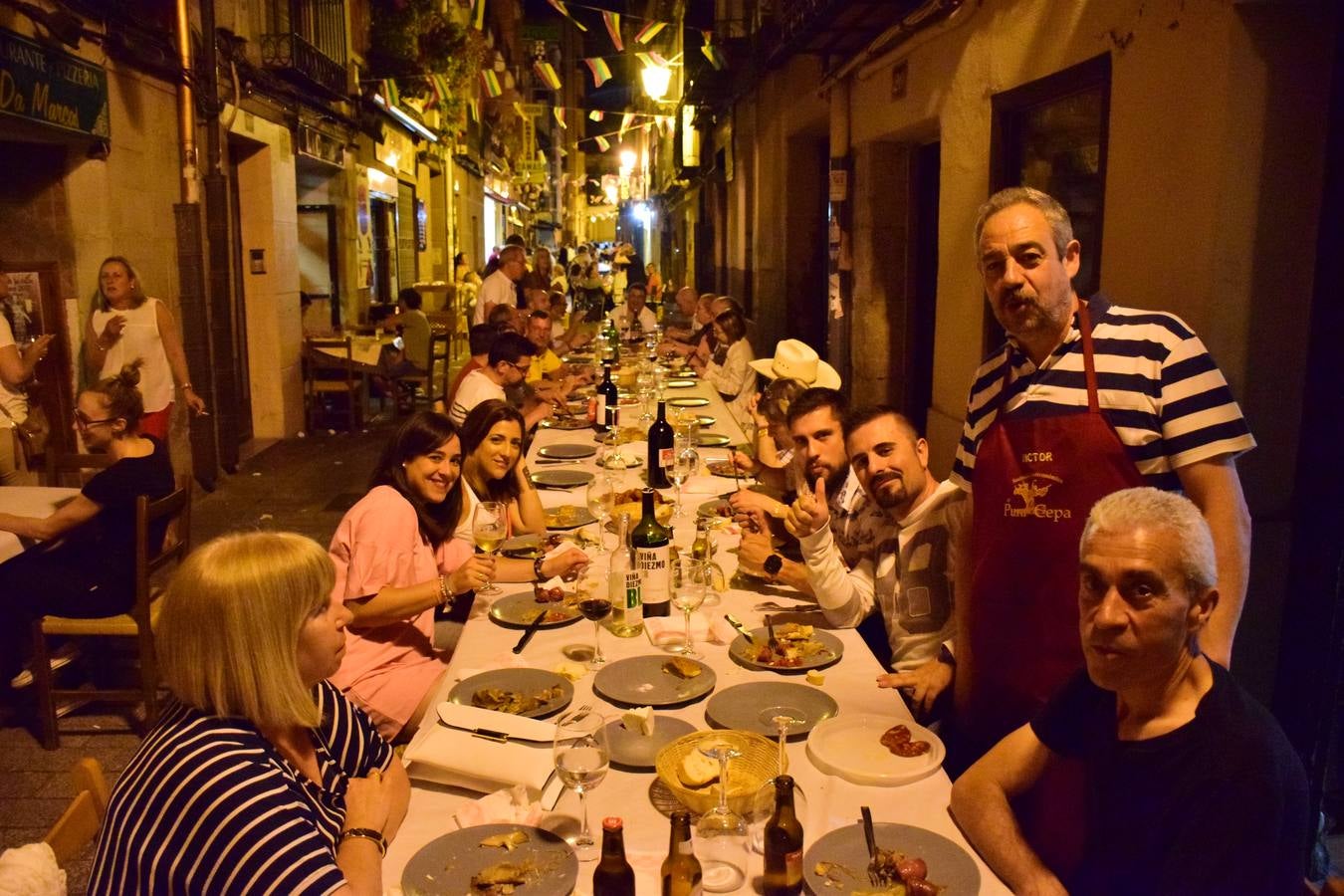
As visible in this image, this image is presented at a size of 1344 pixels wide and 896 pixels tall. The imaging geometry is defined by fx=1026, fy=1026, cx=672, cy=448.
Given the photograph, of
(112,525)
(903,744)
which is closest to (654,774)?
(903,744)

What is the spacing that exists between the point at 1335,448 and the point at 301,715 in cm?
317

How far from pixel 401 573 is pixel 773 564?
1.26 meters

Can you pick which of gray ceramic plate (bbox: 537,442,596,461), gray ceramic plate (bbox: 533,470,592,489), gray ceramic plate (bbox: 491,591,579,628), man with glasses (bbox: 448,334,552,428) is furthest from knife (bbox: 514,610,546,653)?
man with glasses (bbox: 448,334,552,428)

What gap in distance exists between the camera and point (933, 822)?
2145 millimetres

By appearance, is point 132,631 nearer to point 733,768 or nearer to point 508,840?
point 508,840

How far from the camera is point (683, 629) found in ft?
10.5

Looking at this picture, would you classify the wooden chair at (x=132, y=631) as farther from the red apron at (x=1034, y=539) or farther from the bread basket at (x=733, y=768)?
the red apron at (x=1034, y=539)

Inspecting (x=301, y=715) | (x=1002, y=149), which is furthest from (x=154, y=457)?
(x=1002, y=149)

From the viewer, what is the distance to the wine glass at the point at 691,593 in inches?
119

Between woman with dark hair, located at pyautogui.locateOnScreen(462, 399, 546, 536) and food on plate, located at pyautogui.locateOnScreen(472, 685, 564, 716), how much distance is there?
5.71 ft

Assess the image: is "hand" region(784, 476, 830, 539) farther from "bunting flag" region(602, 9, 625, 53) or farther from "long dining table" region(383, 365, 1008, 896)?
"bunting flag" region(602, 9, 625, 53)

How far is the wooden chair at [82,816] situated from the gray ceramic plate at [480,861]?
63 centimetres

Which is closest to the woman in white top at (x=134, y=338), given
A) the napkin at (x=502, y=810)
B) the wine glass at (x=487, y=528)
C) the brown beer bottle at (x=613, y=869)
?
the wine glass at (x=487, y=528)

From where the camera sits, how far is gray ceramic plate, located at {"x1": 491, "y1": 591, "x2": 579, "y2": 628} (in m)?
3.29
